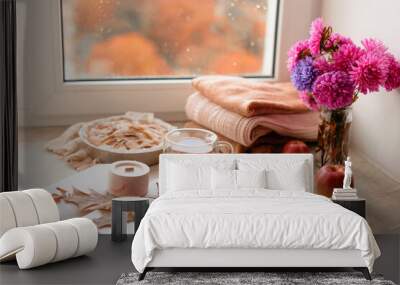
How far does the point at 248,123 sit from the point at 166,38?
3.27 feet

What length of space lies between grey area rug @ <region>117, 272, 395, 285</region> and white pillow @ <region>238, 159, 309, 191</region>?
0.73 metres

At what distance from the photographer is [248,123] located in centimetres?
576

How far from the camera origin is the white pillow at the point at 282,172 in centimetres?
535

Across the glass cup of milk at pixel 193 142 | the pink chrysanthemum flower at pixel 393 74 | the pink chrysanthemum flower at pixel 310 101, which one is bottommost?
the glass cup of milk at pixel 193 142

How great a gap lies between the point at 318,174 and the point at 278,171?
1.53 feet

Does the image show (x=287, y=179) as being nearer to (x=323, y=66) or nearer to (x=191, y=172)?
(x=191, y=172)

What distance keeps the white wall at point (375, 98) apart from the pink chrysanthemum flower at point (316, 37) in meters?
0.43

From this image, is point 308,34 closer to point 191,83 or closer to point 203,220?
point 191,83

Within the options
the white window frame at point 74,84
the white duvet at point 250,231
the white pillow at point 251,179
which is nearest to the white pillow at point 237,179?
the white pillow at point 251,179

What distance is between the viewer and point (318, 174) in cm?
574

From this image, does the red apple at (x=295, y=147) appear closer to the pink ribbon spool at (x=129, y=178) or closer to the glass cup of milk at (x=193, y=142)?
the glass cup of milk at (x=193, y=142)

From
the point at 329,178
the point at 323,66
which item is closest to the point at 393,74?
the point at 323,66

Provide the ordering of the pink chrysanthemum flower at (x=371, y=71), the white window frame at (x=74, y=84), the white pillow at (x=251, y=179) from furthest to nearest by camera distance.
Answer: the white window frame at (x=74, y=84) → the pink chrysanthemum flower at (x=371, y=71) → the white pillow at (x=251, y=179)

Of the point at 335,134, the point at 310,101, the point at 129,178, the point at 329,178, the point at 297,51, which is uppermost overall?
the point at 297,51
